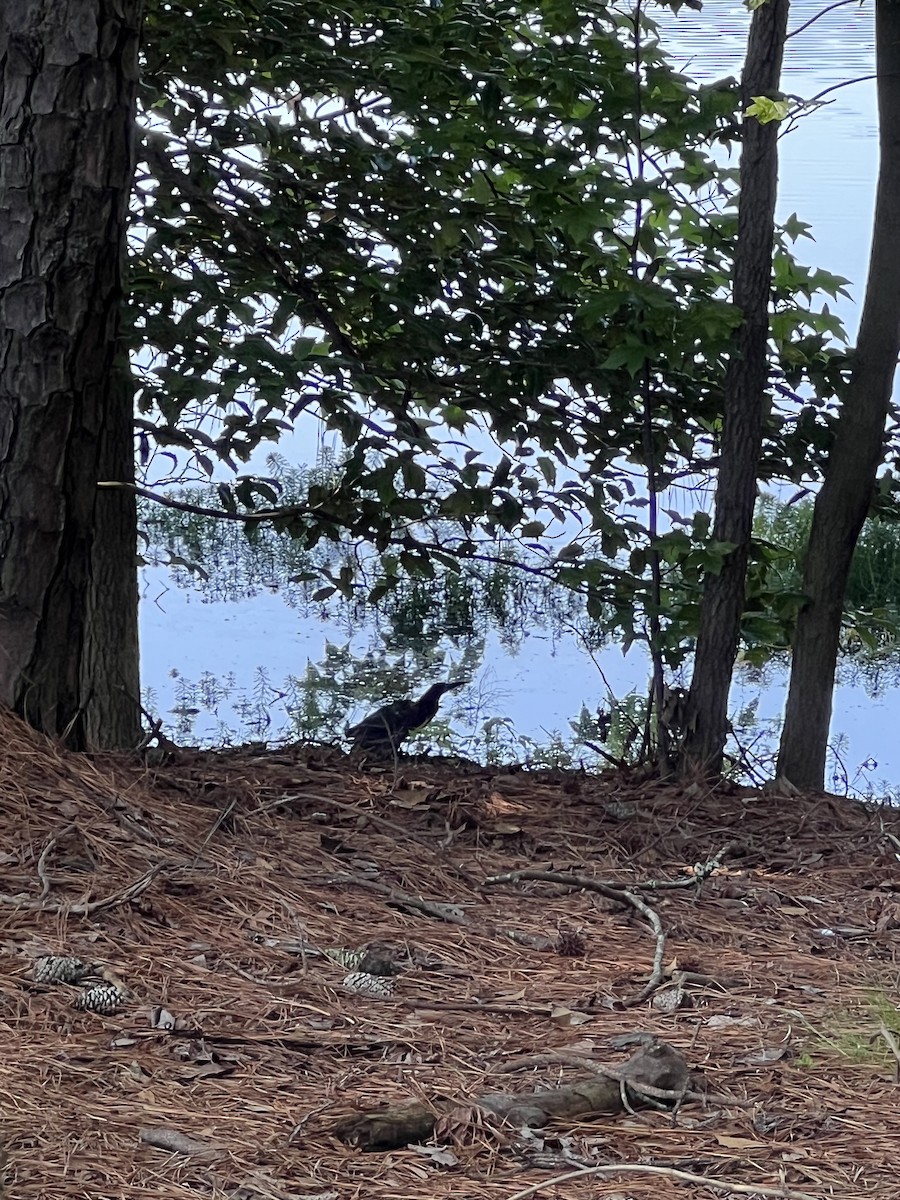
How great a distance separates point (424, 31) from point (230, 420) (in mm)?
1245

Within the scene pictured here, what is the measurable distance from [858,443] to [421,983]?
2458 mm

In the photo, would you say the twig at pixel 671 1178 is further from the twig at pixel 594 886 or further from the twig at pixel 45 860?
the twig at pixel 45 860

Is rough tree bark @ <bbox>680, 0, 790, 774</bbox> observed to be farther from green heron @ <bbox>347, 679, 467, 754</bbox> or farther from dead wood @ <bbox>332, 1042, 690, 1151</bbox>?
dead wood @ <bbox>332, 1042, 690, 1151</bbox>

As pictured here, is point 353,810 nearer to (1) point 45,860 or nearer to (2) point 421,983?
(1) point 45,860

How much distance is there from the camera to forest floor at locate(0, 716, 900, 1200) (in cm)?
161

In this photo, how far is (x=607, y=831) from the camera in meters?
3.21

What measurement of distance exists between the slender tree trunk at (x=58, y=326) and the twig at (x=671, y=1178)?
6.25 ft

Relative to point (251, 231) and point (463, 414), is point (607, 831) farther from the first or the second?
point (251, 231)

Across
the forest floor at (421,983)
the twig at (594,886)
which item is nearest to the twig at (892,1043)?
the forest floor at (421,983)

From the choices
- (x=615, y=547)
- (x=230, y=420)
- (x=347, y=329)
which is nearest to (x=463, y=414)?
(x=347, y=329)

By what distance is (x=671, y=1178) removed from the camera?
1579 mm

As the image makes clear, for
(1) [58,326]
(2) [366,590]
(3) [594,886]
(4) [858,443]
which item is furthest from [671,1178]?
(2) [366,590]

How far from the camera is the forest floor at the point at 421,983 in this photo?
5.28 ft

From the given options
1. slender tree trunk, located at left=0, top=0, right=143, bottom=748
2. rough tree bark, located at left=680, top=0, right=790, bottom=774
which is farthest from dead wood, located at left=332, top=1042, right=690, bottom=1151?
rough tree bark, located at left=680, top=0, right=790, bottom=774
